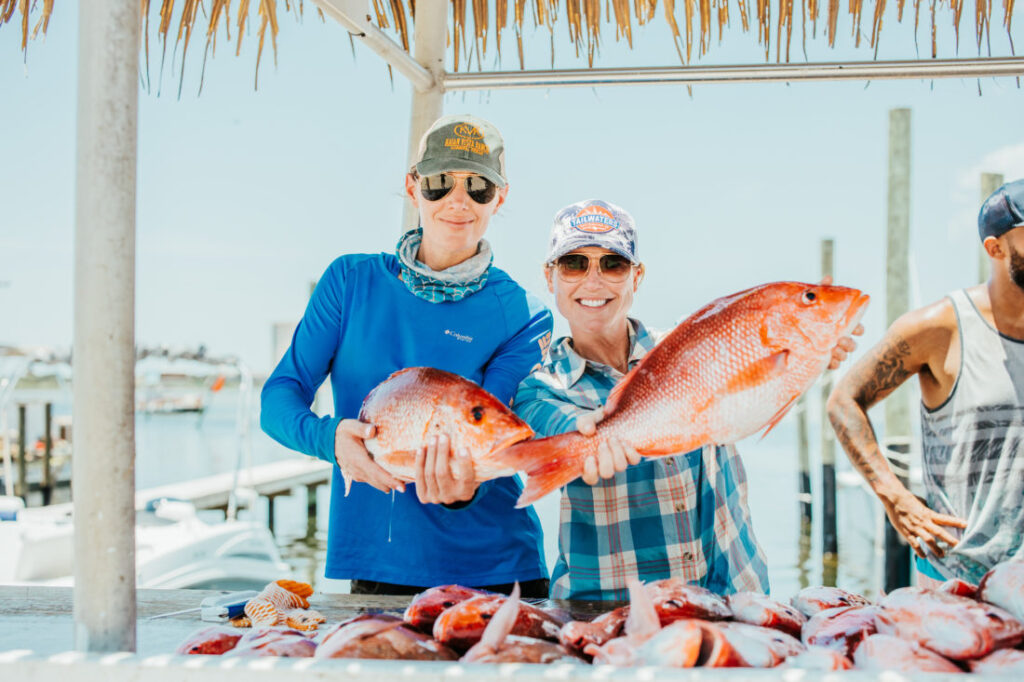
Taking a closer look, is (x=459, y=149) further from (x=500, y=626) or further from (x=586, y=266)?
(x=500, y=626)

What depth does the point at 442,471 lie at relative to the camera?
67.6 inches

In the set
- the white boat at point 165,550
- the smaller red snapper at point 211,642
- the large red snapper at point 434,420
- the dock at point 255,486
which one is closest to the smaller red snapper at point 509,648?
the large red snapper at point 434,420

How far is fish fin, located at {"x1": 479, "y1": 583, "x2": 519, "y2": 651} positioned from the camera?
1.29 metres

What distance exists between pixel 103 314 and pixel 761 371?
3.99 ft

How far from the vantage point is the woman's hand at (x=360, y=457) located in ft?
5.88

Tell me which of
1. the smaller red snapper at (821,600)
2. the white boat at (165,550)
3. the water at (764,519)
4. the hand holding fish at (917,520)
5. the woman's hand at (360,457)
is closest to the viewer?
the smaller red snapper at (821,600)

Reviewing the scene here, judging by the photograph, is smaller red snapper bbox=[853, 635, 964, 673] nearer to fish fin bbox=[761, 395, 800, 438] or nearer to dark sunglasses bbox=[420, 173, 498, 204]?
fish fin bbox=[761, 395, 800, 438]

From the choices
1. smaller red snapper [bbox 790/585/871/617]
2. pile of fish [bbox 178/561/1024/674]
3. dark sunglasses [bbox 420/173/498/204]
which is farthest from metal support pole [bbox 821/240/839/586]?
pile of fish [bbox 178/561/1024/674]

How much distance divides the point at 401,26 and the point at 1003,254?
107 inches

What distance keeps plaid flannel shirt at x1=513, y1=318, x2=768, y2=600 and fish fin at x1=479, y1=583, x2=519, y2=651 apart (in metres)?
0.84

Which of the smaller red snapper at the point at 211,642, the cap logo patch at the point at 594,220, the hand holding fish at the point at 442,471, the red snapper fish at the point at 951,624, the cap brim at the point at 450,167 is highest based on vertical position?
the cap brim at the point at 450,167

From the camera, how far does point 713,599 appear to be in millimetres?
1510

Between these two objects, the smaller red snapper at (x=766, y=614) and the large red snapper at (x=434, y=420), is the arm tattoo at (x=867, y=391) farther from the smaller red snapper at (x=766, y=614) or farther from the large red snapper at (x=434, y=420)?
the large red snapper at (x=434, y=420)

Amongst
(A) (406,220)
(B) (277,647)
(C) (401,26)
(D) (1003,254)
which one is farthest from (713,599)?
(C) (401,26)
